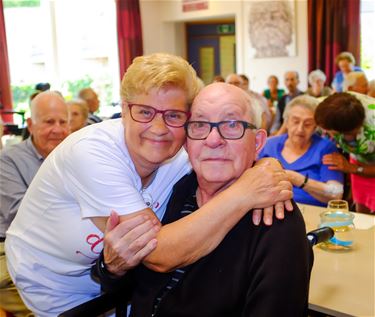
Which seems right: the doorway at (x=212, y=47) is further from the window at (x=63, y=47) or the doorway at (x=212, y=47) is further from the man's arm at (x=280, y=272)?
the man's arm at (x=280, y=272)

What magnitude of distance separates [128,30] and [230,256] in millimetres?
7783

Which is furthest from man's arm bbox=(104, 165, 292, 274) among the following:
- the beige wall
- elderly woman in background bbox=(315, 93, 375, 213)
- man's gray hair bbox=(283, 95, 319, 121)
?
the beige wall

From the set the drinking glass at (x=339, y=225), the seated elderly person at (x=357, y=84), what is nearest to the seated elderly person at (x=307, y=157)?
the drinking glass at (x=339, y=225)

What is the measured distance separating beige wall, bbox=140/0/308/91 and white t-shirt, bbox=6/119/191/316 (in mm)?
6627

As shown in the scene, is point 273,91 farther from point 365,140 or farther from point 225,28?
point 365,140

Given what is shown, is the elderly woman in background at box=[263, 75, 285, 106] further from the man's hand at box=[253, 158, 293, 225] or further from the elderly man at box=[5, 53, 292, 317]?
the man's hand at box=[253, 158, 293, 225]

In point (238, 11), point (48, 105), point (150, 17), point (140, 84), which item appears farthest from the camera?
point (150, 17)

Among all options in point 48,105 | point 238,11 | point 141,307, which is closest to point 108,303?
point 141,307

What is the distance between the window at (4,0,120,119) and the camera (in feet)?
24.2

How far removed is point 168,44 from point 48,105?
22.8 ft

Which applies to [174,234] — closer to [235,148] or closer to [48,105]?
[235,148]

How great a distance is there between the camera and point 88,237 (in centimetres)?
146

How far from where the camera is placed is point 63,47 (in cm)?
812

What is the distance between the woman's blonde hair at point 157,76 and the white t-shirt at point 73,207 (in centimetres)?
17
